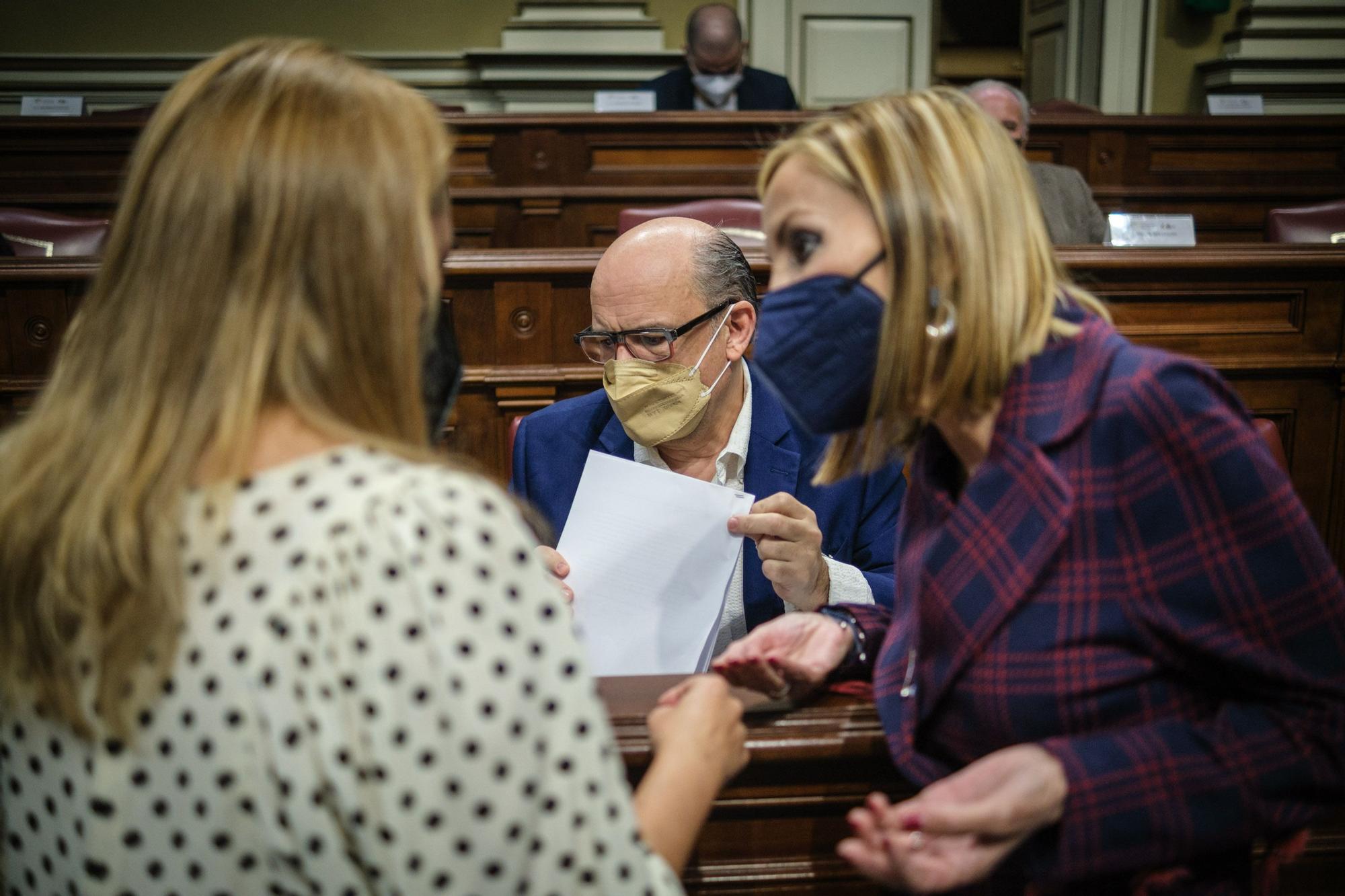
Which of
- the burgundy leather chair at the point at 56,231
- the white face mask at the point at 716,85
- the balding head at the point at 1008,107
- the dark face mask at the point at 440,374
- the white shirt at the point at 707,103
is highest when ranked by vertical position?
the white face mask at the point at 716,85

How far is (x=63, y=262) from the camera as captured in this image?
2.43 metres

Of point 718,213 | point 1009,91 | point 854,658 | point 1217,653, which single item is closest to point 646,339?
point 854,658

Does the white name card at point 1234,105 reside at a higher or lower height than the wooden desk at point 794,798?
higher

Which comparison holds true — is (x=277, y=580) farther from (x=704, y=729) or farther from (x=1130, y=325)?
(x=1130, y=325)

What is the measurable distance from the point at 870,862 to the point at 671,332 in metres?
1.13

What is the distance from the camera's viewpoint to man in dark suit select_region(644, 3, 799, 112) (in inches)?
209

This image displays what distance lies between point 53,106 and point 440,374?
506 centimetres

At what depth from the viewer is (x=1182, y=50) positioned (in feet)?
21.8

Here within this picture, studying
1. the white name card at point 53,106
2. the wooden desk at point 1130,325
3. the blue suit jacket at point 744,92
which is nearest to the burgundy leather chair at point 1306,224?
the wooden desk at point 1130,325

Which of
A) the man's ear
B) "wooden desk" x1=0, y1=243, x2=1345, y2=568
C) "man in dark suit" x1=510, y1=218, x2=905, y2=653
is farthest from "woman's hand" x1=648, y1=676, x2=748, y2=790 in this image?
"wooden desk" x1=0, y1=243, x2=1345, y2=568

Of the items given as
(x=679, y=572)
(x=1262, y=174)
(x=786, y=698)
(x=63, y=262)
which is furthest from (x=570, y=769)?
(x=1262, y=174)

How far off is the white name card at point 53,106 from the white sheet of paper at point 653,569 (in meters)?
4.53

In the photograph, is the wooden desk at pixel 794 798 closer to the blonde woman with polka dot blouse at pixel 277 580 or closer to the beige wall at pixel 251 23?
the blonde woman with polka dot blouse at pixel 277 580

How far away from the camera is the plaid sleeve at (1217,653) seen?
2.77 feet
